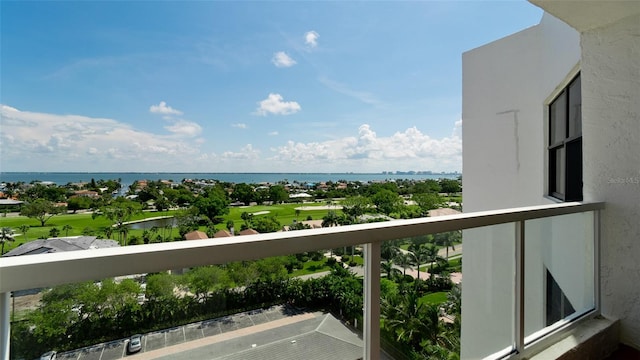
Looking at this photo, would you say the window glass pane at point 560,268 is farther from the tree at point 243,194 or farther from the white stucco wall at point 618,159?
the tree at point 243,194

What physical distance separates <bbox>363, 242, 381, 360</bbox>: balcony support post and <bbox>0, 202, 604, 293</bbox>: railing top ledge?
0.07m

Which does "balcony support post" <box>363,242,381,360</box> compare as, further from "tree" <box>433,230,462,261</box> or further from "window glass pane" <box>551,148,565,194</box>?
"window glass pane" <box>551,148,565,194</box>

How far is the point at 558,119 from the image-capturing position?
400 cm

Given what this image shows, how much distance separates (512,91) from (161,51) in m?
33.5

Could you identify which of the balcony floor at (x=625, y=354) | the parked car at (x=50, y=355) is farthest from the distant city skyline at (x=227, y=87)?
the parked car at (x=50, y=355)

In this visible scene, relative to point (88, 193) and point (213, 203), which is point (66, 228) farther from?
point (213, 203)

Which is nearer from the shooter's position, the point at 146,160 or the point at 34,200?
the point at 34,200

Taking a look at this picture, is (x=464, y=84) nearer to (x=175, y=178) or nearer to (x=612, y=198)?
(x=612, y=198)

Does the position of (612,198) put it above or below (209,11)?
below

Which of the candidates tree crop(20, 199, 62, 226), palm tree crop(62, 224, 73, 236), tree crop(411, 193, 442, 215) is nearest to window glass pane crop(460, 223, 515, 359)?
tree crop(20, 199, 62, 226)

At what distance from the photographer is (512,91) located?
20.3 ft

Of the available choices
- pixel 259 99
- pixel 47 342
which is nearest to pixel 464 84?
pixel 47 342

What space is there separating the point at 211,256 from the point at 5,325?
0.43 metres

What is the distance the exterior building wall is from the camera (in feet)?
5.57
